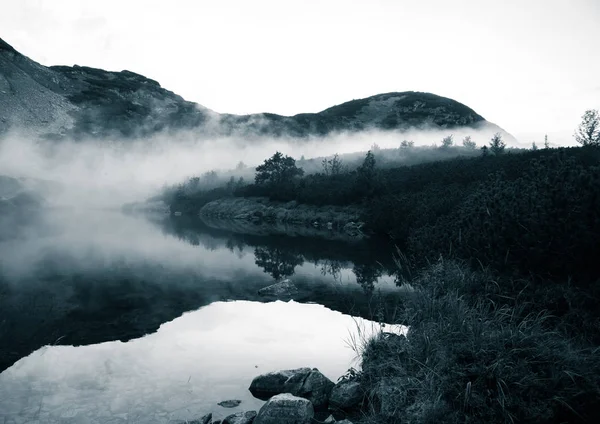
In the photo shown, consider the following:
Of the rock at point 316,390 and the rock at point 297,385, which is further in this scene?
the rock at point 297,385

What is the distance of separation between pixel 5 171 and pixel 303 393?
6431 inches

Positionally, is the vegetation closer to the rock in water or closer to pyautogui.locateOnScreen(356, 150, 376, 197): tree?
the rock in water

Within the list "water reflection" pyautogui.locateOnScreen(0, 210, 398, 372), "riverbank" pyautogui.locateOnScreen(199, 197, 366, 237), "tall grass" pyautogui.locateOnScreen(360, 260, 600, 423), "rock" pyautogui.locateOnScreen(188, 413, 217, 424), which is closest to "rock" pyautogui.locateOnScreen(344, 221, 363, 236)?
"riverbank" pyautogui.locateOnScreen(199, 197, 366, 237)

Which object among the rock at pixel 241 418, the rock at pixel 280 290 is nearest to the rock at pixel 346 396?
the rock at pixel 241 418

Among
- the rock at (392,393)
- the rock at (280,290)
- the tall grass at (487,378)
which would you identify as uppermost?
the tall grass at (487,378)

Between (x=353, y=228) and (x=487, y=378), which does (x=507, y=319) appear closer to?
(x=487, y=378)

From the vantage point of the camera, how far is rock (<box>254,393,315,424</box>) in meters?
6.61

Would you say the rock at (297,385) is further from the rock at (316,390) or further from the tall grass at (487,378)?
the tall grass at (487,378)

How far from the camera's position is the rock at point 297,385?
791 centimetres

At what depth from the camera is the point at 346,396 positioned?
7578 mm

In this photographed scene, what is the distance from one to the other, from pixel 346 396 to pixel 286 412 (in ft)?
4.78

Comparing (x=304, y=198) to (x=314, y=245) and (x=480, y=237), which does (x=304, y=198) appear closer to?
(x=314, y=245)

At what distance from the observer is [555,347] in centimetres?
638

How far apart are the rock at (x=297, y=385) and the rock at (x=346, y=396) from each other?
0.87 ft
